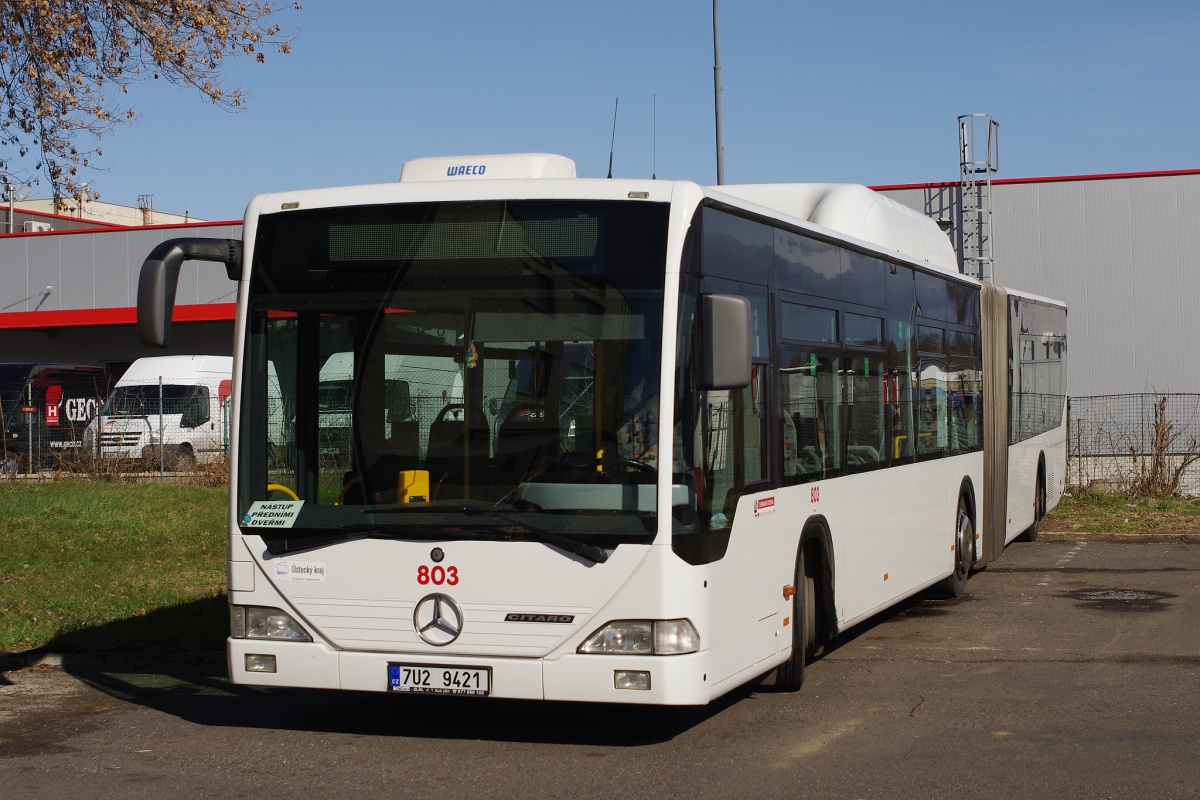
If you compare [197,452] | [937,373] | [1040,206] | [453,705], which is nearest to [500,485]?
[453,705]

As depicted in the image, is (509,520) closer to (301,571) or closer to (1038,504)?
(301,571)

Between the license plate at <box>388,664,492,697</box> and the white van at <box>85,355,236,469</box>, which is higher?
the white van at <box>85,355,236,469</box>

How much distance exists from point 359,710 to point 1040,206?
27.3 m

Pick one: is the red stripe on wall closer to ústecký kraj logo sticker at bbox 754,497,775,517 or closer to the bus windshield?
the bus windshield

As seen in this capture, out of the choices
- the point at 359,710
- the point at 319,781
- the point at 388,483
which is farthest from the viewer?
the point at 359,710

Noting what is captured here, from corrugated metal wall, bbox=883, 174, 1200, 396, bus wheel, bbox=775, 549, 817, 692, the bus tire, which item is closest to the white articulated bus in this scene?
bus wheel, bbox=775, 549, 817, 692

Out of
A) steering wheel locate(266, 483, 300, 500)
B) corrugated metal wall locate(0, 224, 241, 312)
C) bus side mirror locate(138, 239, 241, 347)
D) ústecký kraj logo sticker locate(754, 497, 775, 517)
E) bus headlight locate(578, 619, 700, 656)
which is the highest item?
corrugated metal wall locate(0, 224, 241, 312)

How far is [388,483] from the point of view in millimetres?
7309

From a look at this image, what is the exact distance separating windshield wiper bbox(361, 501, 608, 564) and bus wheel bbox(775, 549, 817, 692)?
2025 mm

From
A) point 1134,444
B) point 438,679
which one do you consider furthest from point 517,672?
point 1134,444

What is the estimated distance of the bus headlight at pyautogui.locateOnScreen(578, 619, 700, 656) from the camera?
22.5 ft

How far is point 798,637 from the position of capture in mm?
8641

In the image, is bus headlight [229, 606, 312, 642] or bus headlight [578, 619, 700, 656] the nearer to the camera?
bus headlight [578, 619, 700, 656]

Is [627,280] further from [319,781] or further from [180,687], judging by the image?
[180,687]
